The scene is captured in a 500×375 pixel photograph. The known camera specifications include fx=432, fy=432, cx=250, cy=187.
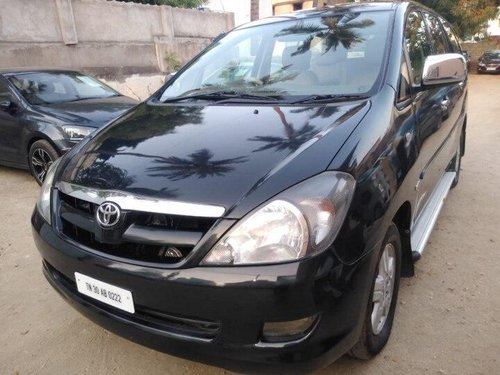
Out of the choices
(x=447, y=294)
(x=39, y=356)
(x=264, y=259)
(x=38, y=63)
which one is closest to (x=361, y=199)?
(x=264, y=259)

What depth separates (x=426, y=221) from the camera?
9.23 feet

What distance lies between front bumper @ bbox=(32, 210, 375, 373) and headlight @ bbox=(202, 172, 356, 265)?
0.04 metres

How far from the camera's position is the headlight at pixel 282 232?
1521 mm

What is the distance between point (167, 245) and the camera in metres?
1.59

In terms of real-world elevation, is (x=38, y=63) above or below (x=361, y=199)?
below

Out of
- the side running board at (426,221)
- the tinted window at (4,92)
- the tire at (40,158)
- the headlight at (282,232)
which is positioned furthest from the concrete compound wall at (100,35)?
the headlight at (282,232)

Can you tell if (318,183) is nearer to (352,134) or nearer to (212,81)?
(352,134)

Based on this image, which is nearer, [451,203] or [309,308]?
[309,308]

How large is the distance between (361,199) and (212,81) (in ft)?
5.19

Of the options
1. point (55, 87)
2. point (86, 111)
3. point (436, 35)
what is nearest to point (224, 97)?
point (436, 35)

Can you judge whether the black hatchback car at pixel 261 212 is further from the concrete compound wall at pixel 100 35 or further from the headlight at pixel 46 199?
the concrete compound wall at pixel 100 35

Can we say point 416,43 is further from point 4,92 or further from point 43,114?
point 4,92

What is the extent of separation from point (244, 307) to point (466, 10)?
819 inches

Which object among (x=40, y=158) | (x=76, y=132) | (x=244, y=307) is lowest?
(x=40, y=158)
